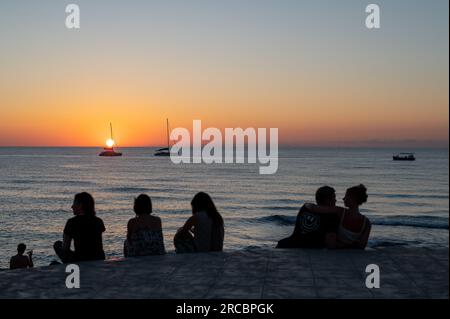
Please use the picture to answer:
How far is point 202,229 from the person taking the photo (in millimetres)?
8727

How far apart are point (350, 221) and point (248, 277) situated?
7.66ft

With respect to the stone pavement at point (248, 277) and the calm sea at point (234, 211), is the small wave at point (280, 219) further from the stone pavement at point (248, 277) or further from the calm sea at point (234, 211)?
the stone pavement at point (248, 277)

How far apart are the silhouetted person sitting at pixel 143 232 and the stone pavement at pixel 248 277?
29 centimetres

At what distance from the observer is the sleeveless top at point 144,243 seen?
848 cm

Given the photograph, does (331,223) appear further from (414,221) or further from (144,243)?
(414,221)

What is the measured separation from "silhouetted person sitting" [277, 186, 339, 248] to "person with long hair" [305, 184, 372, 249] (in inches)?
3.3

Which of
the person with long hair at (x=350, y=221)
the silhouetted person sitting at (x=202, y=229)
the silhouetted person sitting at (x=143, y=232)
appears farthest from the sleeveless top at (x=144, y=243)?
the person with long hair at (x=350, y=221)

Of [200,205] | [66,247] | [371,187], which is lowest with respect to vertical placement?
[371,187]

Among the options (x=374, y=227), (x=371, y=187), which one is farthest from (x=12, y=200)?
(x=371, y=187)

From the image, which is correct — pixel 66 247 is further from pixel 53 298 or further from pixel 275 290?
pixel 275 290

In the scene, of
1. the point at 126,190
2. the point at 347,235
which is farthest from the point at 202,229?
the point at 126,190
